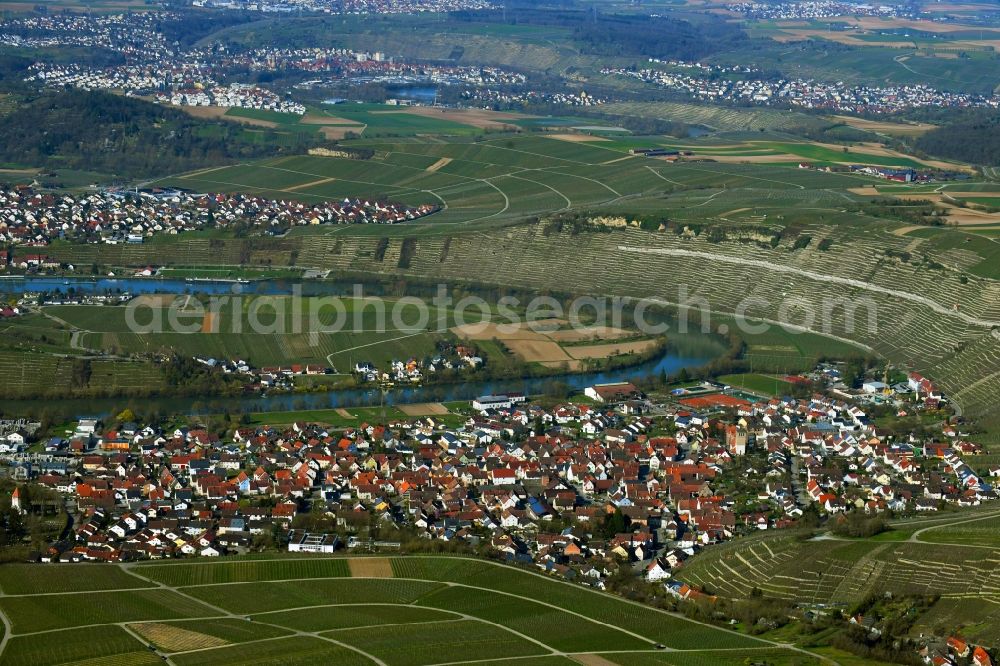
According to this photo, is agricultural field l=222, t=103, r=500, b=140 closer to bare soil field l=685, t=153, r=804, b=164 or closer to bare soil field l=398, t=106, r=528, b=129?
bare soil field l=398, t=106, r=528, b=129

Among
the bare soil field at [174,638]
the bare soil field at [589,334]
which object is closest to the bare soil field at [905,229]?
the bare soil field at [589,334]

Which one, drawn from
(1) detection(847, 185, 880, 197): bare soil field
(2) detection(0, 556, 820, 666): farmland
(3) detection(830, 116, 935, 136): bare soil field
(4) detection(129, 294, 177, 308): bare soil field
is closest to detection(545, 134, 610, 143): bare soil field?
(3) detection(830, 116, 935, 136): bare soil field

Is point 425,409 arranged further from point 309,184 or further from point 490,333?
point 309,184

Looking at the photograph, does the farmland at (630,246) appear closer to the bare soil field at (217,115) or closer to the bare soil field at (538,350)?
the bare soil field at (538,350)

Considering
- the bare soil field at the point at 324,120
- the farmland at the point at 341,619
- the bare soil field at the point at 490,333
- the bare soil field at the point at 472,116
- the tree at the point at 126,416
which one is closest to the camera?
the farmland at the point at 341,619

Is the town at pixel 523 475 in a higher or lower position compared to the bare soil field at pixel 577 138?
higher

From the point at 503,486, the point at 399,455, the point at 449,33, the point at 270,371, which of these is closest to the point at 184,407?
the point at 270,371
